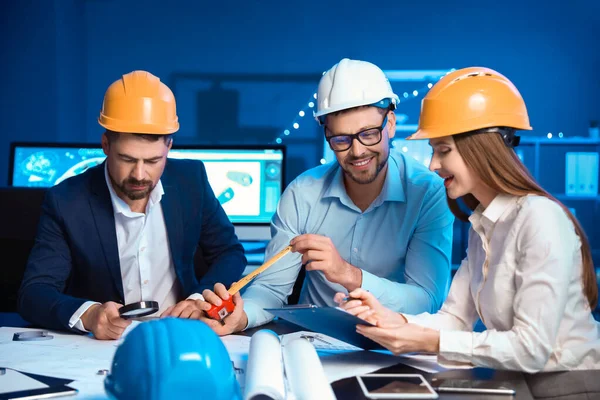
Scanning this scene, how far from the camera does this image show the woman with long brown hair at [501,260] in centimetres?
138

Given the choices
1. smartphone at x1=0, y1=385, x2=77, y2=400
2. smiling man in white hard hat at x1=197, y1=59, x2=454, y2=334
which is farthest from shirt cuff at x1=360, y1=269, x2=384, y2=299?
smartphone at x1=0, y1=385, x2=77, y2=400

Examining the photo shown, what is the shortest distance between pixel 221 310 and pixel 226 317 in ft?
0.07

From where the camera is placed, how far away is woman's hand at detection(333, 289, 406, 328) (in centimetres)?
154

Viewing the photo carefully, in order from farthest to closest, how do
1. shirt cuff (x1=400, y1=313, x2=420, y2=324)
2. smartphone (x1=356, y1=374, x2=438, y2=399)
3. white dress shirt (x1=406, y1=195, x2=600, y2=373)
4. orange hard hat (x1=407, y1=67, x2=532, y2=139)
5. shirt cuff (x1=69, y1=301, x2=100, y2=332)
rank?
shirt cuff (x1=69, y1=301, x2=100, y2=332) → shirt cuff (x1=400, y1=313, x2=420, y2=324) → orange hard hat (x1=407, y1=67, x2=532, y2=139) → white dress shirt (x1=406, y1=195, x2=600, y2=373) → smartphone (x1=356, y1=374, x2=438, y2=399)

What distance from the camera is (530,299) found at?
1388mm

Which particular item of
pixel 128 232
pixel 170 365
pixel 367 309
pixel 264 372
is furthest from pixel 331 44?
pixel 170 365

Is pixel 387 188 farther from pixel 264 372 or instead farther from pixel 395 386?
pixel 264 372

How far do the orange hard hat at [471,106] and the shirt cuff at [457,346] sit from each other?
42 cm

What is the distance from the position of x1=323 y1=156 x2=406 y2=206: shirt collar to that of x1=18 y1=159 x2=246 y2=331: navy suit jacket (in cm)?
40

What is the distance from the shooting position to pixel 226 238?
242cm

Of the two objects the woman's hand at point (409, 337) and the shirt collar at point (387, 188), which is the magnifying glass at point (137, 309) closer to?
the woman's hand at point (409, 337)

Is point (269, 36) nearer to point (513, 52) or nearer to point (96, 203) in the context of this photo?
point (513, 52)

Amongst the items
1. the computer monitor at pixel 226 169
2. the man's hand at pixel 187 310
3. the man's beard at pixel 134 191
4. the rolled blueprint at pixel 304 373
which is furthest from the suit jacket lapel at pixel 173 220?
the computer monitor at pixel 226 169

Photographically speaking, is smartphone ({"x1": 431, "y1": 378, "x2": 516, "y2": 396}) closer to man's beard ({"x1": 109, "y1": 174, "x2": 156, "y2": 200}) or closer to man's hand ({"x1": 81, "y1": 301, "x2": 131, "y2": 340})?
man's hand ({"x1": 81, "y1": 301, "x2": 131, "y2": 340})
